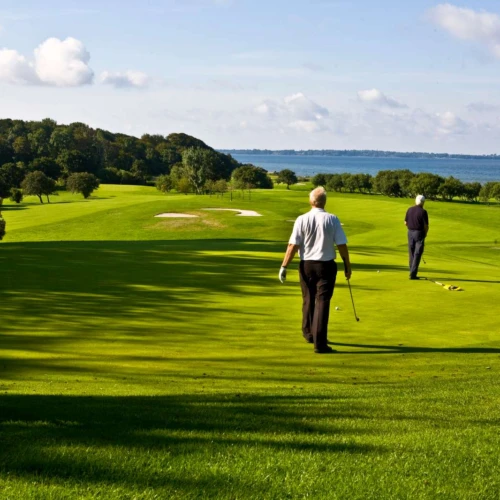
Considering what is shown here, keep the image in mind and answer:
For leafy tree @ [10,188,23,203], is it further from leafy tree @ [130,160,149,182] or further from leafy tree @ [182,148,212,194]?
leafy tree @ [130,160,149,182]

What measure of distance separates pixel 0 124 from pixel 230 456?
202441 mm

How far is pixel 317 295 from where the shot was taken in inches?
485

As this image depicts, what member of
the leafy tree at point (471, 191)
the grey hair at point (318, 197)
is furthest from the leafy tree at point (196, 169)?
the grey hair at point (318, 197)

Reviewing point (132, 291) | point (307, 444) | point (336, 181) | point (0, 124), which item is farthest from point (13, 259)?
point (0, 124)

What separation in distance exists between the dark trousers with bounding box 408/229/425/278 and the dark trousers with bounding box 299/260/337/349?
9.57m

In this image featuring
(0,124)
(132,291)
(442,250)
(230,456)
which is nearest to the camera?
(230,456)

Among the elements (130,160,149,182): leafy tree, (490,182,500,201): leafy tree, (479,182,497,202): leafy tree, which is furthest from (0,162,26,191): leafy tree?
(490,182,500,201): leafy tree

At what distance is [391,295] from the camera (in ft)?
60.5

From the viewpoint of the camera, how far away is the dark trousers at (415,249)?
21.5 m

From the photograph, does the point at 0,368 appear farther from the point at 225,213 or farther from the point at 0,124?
the point at 0,124

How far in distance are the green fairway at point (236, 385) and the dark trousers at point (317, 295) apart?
35cm

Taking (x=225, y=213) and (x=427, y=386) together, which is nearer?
(x=427, y=386)

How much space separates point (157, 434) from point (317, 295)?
6382mm

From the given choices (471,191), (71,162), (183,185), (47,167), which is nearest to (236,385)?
(471,191)
